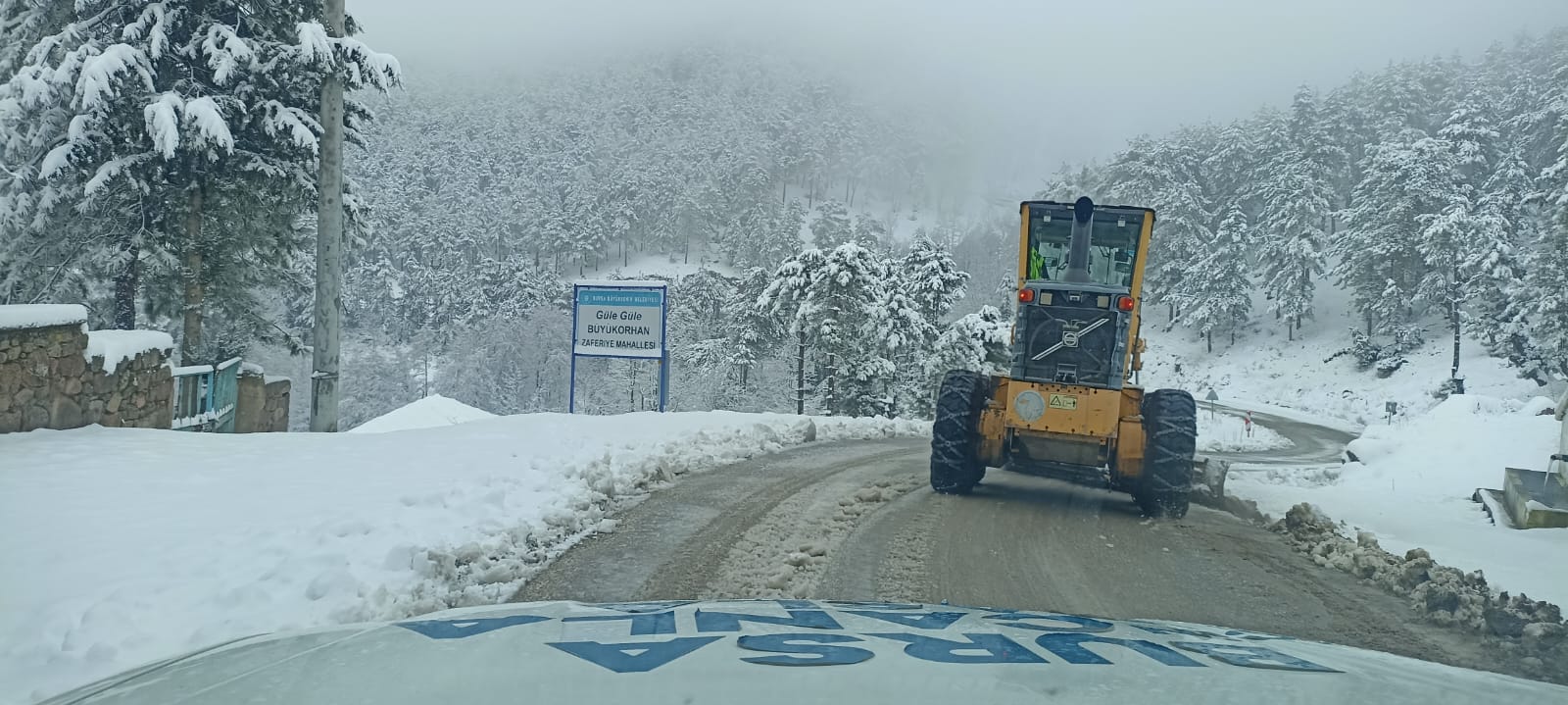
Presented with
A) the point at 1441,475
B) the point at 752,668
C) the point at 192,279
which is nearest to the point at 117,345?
the point at 192,279

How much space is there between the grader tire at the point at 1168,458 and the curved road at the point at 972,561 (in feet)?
0.91

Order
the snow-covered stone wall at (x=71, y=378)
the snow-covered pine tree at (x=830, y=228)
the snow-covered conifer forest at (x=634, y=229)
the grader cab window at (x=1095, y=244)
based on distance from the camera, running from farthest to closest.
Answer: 1. the snow-covered pine tree at (x=830, y=228)
2. the snow-covered conifer forest at (x=634, y=229)
3. the grader cab window at (x=1095, y=244)
4. the snow-covered stone wall at (x=71, y=378)

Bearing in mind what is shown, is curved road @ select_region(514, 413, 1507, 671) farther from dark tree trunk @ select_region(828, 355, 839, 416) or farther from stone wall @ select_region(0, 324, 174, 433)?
dark tree trunk @ select_region(828, 355, 839, 416)

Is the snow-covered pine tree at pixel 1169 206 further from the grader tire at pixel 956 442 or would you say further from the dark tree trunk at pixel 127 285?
the dark tree trunk at pixel 127 285

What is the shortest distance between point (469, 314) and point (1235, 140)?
174ft

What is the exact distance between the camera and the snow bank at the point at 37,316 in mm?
7316

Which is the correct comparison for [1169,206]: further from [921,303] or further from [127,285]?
[127,285]

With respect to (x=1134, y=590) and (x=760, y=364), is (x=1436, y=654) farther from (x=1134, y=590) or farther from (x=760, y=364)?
(x=760, y=364)

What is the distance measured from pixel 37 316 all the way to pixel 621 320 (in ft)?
31.3

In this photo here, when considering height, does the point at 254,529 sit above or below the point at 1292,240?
below

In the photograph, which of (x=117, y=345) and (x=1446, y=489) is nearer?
(x=117, y=345)

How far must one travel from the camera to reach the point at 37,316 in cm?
767

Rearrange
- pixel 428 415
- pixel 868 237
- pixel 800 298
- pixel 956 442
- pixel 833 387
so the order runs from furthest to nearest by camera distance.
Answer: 1. pixel 868 237
2. pixel 833 387
3. pixel 800 298
4. pixel 428 415
5. pixel 956 442

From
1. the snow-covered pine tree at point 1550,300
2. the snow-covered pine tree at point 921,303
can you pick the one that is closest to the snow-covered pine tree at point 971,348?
the snow-covered pine tree at point 921,303
